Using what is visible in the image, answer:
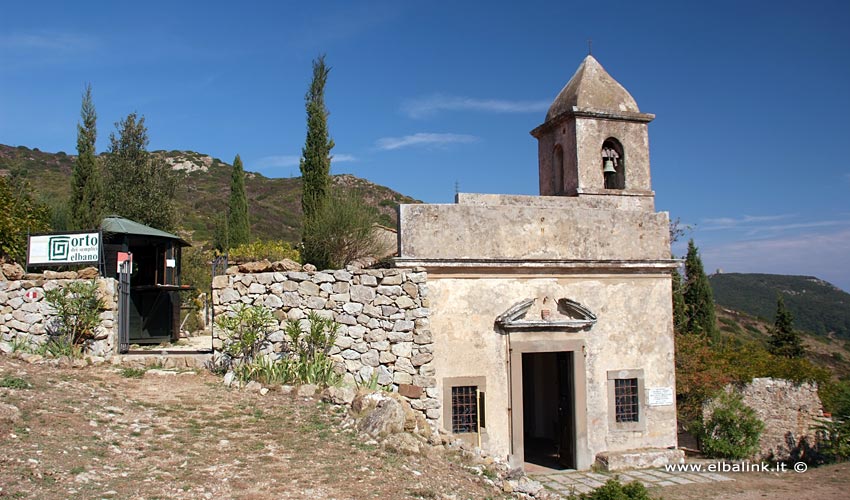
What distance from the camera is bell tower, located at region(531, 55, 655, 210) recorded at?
1469 centimetres

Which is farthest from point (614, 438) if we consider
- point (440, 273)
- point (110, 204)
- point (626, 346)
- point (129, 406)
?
point (110, 204)

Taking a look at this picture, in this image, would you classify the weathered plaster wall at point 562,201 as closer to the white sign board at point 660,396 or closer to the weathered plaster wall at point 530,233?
the weathered plaster wall at point 530,233

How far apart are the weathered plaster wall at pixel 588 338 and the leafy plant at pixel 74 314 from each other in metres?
6.07

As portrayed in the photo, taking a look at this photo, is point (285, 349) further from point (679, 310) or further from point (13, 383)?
point (679, 310)

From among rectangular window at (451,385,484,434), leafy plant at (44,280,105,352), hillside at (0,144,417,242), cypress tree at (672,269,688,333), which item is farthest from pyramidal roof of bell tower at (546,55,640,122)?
hillside at (0,144,417,242)

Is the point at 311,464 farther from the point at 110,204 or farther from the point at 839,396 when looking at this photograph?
the point at 110,204

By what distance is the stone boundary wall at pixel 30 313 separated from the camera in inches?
448

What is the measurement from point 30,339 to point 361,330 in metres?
5.90

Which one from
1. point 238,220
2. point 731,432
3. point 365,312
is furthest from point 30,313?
point 238,220

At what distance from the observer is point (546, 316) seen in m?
12.5

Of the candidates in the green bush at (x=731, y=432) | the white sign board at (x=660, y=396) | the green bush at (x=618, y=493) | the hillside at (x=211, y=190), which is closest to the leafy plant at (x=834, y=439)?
the green bush at (x=731, y=432)

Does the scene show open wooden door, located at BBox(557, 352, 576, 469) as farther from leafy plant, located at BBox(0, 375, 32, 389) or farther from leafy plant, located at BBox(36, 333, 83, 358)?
leafy plant, located at BBox(0, 375, 32, 389)

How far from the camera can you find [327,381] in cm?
1107

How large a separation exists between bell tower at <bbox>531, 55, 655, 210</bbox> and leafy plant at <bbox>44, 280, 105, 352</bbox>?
10.2m
